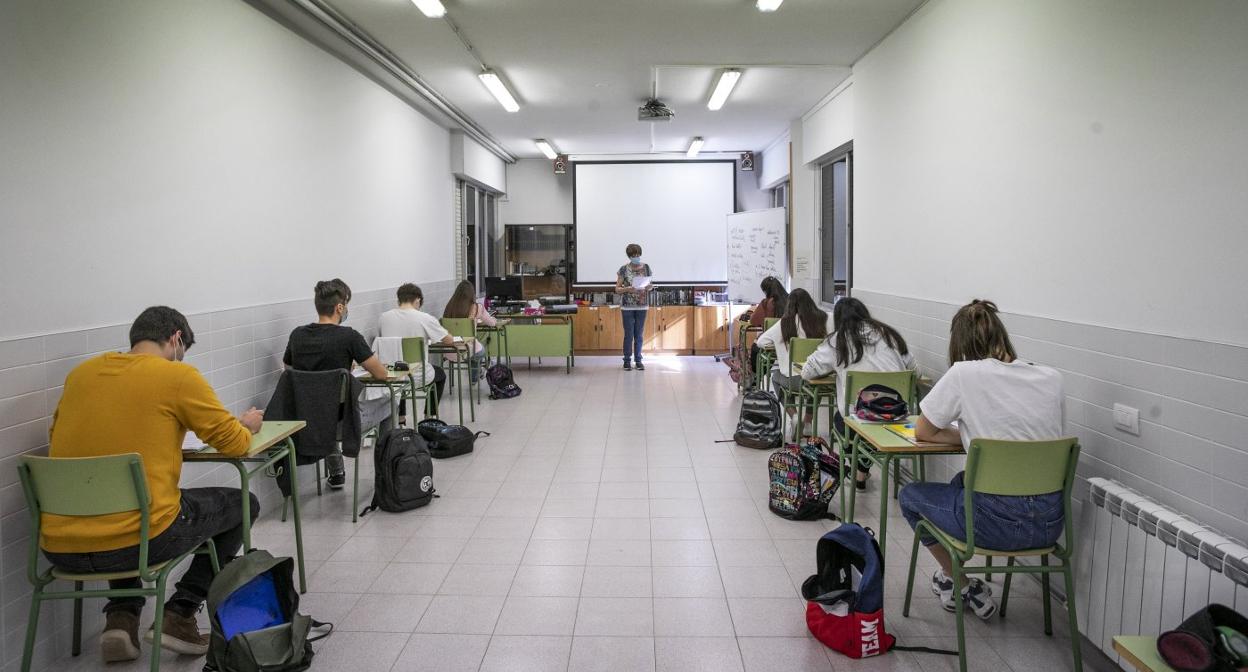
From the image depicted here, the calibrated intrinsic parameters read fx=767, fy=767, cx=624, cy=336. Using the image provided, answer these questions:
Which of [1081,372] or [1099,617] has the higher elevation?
[1081,372]

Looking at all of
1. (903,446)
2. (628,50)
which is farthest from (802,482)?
(628,50)

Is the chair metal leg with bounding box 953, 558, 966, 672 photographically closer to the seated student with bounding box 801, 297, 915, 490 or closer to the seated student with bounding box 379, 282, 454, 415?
the seated student with bounding box 801, 297, 915, 490

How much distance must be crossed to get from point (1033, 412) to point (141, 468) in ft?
9.75

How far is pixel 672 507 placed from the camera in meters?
4.47

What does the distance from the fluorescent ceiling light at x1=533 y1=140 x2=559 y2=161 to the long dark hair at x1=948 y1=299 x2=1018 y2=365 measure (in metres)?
8.62

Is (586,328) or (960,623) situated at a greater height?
(586,328)

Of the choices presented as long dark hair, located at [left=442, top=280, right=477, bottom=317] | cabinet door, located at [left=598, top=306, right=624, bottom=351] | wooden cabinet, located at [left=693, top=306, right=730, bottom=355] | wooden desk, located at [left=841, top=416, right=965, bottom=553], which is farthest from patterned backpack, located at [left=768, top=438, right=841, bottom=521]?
cabinet door, located at [left=598, top=306, right=624, bottom=351]

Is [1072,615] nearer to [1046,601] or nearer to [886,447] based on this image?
[1046,601]

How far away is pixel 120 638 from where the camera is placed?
2.71 m

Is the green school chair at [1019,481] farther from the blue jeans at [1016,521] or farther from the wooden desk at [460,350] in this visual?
the wooden desk at [460,350]

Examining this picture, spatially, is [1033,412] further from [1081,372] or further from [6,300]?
[6,300]

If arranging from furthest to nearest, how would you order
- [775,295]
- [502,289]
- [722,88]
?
[502,289] → [775,295] → [722,88]

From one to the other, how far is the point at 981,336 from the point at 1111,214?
67 centimetres

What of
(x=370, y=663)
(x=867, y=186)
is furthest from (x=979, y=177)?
(x=370, y=663)
